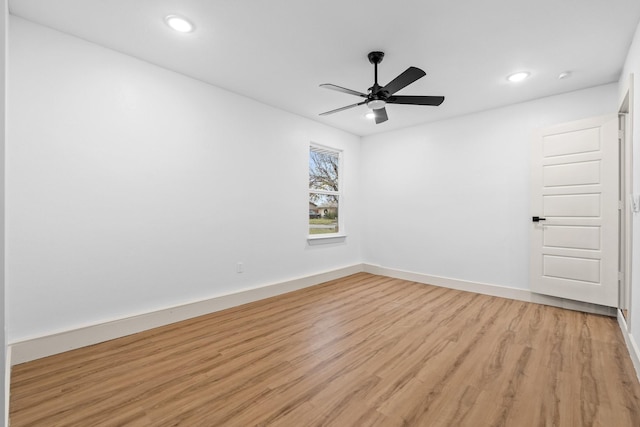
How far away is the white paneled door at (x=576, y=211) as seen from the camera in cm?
323

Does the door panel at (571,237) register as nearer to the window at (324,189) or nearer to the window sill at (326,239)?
the window sill at (326,239)

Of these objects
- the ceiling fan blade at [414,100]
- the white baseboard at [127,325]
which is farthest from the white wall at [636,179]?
the white baseboard at [127,325]

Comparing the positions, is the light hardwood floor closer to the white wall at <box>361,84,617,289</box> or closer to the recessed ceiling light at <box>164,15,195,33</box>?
the white wall at <box>361,84,617,289</box>

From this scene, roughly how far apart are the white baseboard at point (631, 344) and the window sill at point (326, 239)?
11.7 ft

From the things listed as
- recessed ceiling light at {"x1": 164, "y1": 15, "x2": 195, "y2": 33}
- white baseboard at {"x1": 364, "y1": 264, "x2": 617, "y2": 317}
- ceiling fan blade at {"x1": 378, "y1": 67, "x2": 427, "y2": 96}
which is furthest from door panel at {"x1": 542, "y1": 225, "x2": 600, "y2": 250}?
recessed ceiling light at {"x1": 164, "y1": 15, "x2": 195, "y2": 33}

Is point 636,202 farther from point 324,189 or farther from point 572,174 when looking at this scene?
point 324,189

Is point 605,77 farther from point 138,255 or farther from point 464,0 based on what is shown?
point 138,255

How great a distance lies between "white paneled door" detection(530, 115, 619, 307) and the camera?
10.6ft

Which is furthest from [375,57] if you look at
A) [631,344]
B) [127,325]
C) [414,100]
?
[127,325]

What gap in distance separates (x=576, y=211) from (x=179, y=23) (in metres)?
4.51

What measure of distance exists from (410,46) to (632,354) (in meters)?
3.10

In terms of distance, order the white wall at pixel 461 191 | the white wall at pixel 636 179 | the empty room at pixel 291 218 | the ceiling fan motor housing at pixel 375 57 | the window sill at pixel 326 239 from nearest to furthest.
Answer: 1. the empty room at pixel 291 218
2. the white wall at pixel 636 179
3. the ceiling fan motor housing at pixel 375 57
4. the white wall at pixel 461 191
5. the window sill at pixel 326 239

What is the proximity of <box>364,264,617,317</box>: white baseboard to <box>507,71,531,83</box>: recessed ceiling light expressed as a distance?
8.57ft

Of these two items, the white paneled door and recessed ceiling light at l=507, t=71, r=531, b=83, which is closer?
recessed ceiling light at l=507, t=71, r=531, b=83
